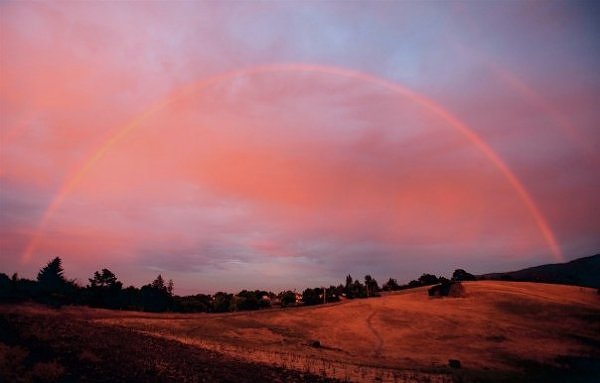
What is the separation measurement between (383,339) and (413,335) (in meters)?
4.71

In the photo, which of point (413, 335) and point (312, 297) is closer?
point (413, 335)

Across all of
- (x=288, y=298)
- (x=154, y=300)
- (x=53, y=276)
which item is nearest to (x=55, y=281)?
(x=53, y=276)

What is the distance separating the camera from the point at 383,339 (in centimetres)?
5569

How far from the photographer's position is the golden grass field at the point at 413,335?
41.2m

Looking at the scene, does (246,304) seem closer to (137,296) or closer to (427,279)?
(137,296)

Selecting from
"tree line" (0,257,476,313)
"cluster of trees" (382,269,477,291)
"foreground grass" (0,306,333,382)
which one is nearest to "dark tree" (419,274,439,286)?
"cluster of trees" (382,269,477,291)

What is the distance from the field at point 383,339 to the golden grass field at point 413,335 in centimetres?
12

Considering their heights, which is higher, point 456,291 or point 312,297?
point 312,297

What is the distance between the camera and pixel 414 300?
85375 millimetres

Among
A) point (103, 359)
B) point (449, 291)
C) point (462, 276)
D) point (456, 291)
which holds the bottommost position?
point (103, 359)

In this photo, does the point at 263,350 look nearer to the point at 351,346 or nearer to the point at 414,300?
the point at 351,346

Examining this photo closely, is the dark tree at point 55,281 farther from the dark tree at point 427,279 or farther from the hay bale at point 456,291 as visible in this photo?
the dark tree at point 427,279

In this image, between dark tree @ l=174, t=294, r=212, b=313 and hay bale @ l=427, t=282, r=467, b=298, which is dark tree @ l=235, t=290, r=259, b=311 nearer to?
dark tree @ l=174, t=294, r=212, b=313

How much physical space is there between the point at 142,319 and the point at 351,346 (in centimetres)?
2697
